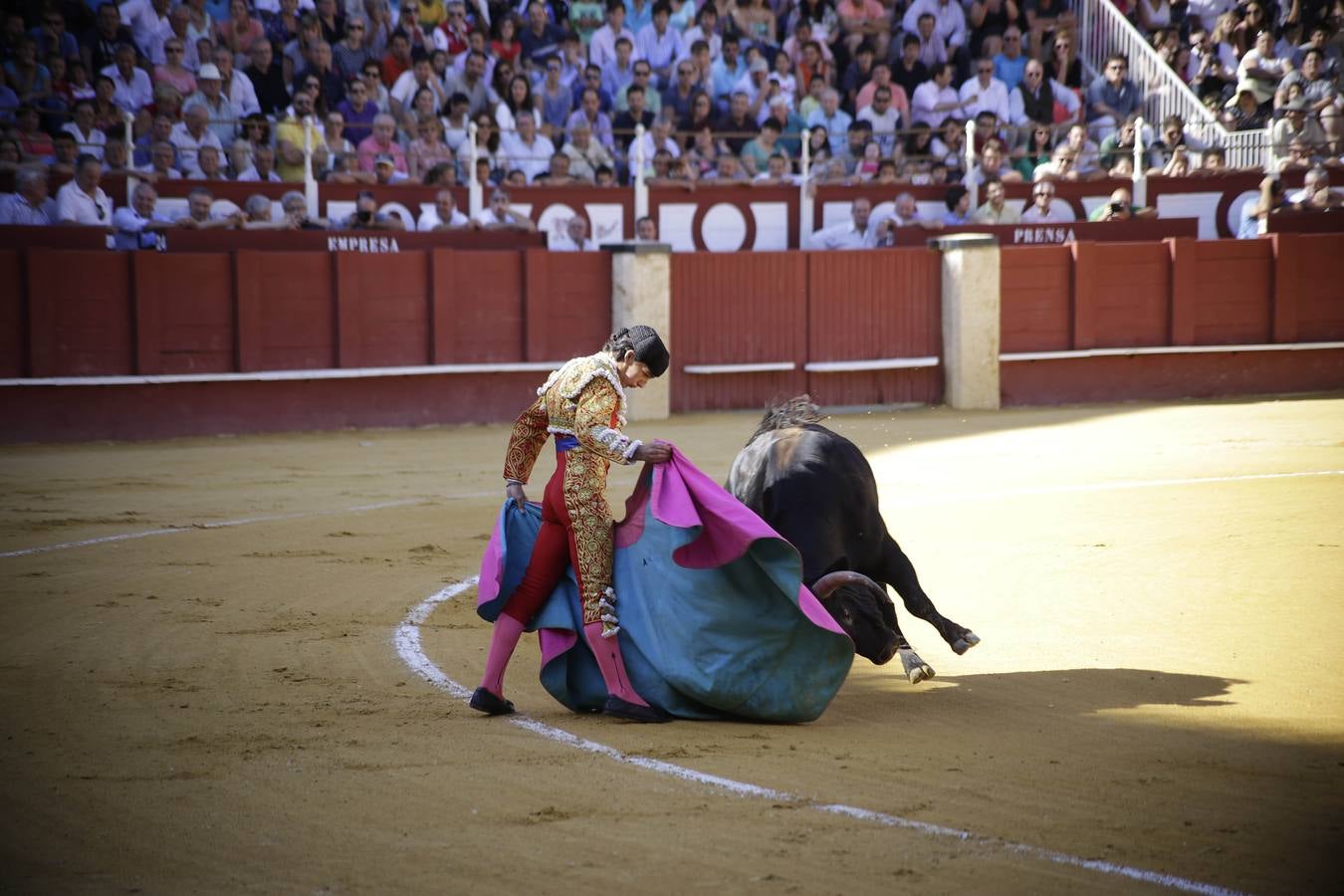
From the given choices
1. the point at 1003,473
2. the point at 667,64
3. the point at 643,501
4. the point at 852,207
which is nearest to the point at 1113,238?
the point at 852,207

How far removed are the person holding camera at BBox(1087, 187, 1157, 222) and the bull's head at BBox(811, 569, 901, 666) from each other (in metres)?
10.3

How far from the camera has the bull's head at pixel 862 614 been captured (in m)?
4.34

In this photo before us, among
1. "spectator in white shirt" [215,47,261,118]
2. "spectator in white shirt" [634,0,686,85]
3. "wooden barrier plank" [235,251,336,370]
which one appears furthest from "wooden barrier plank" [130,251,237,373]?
"spectator in white shirt" [634,0,686,85]

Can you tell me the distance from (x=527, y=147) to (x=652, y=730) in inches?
364

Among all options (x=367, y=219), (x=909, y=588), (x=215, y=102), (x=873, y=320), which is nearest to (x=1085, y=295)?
(x=873, y=320)

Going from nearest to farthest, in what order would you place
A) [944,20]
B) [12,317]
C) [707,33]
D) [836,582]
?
[836,582] < [12,317] < [707,33] < [944,20]

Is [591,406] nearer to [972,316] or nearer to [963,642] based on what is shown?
[963,642]

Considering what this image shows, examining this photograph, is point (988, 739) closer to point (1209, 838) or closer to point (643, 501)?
point (1209, 838)

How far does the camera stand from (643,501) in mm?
4227

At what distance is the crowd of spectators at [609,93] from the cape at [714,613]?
7.67 meters

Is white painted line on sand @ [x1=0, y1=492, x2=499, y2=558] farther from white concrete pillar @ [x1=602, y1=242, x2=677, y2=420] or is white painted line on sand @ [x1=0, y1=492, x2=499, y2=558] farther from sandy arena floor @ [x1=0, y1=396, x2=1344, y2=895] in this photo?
white concrete pillar @ [x1=602, y1=242, x2=677, y2=420]

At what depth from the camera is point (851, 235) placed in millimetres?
13430

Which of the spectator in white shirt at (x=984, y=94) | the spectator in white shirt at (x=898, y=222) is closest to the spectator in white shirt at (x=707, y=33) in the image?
the spectator in white shirt at (x=984, y=94)

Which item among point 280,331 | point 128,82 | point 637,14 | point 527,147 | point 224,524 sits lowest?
point 224,524
